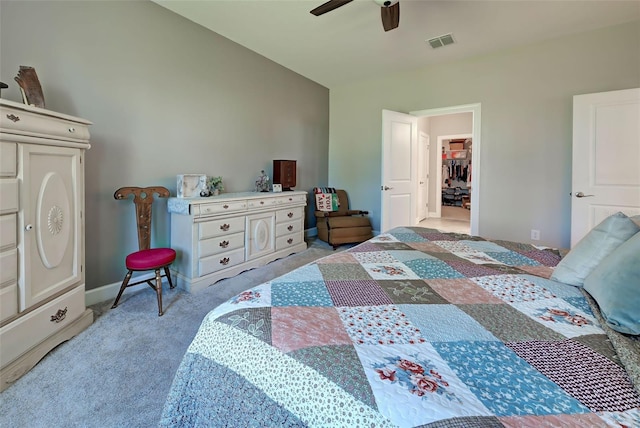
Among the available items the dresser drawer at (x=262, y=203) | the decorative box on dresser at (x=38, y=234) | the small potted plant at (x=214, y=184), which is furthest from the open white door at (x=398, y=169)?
the decorative box on dresser at (x=38, y=234)

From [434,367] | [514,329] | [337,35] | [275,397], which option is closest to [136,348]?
[275,397]

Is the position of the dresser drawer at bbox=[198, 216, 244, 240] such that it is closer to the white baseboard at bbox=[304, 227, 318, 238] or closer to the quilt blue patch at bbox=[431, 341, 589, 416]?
the white baseboard at bbox=[304, 227, 318, 238]

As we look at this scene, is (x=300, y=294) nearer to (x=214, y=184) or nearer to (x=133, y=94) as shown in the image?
(x=214, y=184)

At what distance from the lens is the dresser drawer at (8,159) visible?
1.42 meters

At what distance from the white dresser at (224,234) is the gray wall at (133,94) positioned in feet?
1.30

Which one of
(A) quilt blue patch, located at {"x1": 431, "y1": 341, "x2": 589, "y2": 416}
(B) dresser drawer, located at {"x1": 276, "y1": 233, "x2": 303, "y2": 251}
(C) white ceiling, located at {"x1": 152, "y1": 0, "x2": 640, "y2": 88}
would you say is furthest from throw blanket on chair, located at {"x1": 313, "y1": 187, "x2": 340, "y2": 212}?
(A) quilt blue patch, located at {"x1": 431, "y1": 341, "x2": 589, "y2": 416}

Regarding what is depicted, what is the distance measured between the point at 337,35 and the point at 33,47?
2725 millimetres

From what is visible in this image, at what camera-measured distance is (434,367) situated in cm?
69

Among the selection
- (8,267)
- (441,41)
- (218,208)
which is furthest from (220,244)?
(441,41)

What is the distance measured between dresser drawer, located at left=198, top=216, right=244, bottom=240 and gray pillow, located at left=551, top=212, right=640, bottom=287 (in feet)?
8.48

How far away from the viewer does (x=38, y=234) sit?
1630mm

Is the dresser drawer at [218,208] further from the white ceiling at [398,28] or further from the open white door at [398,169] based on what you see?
the open white door at [398,169]

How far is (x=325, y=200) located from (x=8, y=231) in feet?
12.0

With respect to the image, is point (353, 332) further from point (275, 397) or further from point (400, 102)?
point (400, 102)
